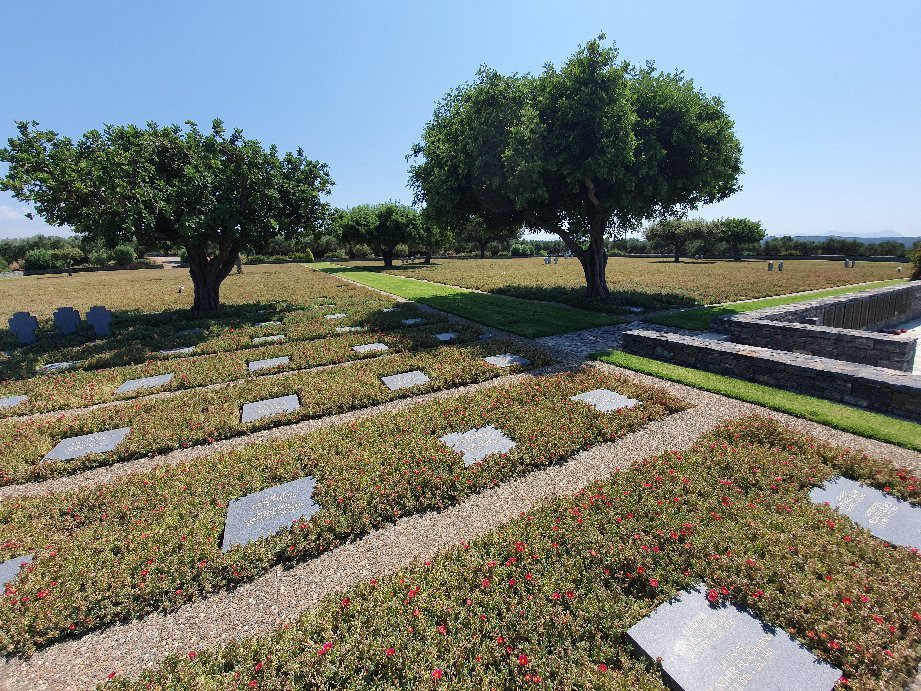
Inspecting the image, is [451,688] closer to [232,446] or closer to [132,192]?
[232,446]

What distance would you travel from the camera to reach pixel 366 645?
3.01 m

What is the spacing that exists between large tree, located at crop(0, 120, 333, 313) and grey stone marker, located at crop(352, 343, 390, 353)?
8.03 m

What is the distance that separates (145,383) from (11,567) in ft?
19.7

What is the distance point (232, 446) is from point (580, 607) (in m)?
5.58

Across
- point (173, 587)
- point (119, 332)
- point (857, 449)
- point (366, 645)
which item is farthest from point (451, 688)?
point (119, 332)

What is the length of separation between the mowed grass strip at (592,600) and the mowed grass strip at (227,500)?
83cm

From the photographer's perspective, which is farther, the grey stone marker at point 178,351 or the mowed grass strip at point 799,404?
the grey stone marker at point 178,351

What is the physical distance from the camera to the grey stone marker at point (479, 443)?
5754mm

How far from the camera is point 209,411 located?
740cm

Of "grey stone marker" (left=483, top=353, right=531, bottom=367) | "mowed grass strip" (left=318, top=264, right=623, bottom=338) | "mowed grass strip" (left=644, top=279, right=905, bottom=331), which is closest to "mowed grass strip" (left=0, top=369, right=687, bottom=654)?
"grey stone marker" (left=483, top=353, right=531, bottom=367)

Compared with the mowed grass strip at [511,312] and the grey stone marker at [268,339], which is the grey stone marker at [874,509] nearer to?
the mowed grass strip at [511,312]

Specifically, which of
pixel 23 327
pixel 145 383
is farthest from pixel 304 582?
pixel 23 327

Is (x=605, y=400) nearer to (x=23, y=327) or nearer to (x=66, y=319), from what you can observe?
(x=23, y=327)

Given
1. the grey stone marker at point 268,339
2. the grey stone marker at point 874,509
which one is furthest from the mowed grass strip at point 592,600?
the grey stone marker at point 268,339
